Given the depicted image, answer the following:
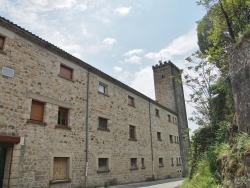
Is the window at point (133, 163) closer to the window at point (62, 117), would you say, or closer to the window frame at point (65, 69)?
the window at point (62, 117)

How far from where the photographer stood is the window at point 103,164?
1307 cm

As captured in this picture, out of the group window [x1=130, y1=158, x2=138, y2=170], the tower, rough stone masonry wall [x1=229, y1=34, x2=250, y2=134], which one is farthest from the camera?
the tower

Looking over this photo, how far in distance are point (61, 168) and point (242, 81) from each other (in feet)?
28.7

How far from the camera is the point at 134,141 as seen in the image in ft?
55.3

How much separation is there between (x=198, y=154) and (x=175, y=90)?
55.3ft

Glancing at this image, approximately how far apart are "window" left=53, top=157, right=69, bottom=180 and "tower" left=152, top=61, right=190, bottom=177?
17924mm

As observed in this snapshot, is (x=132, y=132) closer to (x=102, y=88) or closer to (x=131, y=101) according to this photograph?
(x=131, y=101)

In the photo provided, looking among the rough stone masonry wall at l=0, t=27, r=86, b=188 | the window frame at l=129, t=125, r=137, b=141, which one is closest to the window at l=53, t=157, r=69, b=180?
the rough stone masonry wall at l=0, t=27, r=86, b=188

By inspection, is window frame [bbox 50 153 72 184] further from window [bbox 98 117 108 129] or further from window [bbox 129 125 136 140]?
window [bbox 129 125 136 140]

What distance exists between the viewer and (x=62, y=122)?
445 inches

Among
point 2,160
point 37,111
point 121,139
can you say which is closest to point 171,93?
point 121,139

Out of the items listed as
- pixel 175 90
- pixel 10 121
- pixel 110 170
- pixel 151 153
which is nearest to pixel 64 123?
pixel 10 121

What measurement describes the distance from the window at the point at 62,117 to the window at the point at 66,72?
1.93 metres

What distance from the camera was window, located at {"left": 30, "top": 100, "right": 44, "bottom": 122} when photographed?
9836mm
